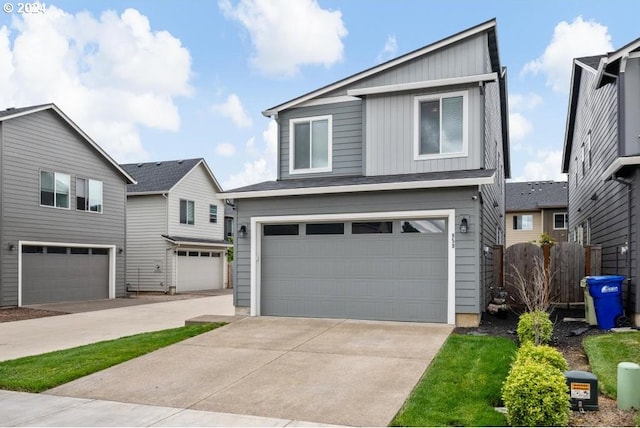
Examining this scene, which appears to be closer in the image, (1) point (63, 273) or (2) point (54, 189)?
(2) point (54, 189)

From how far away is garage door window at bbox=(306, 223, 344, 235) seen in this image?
1152cm

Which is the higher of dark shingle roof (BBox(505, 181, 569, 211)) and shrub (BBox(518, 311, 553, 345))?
dark shingle roof (BBox(505, 181, 569, 211))

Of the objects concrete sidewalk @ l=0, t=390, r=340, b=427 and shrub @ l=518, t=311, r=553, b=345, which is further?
shrub @ l=518, t=311, r=553, b=345

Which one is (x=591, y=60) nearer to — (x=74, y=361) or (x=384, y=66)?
(x=384, y=66)

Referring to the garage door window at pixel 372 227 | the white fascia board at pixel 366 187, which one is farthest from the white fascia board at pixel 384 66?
the garage door window at pixel 372 227

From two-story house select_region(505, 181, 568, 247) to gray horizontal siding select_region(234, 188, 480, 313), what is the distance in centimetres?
2448

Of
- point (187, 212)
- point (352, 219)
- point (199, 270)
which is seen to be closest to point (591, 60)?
point (352, 219)

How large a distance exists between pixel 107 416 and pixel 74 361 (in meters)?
3.09

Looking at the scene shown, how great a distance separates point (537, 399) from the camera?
4.76 meters

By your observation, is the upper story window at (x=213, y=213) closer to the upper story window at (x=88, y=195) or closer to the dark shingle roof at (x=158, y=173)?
the dark shingle roof at (x=158, y=173)

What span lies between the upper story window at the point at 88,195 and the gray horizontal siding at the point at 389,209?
11186mm

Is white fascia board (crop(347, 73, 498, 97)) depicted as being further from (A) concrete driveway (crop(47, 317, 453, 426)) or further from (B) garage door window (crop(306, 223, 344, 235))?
(A) concrete driveway (crop(47, 317, 453, 426))

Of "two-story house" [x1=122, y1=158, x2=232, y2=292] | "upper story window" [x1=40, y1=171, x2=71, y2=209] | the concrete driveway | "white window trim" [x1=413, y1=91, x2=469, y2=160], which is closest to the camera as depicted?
the concrete driveway

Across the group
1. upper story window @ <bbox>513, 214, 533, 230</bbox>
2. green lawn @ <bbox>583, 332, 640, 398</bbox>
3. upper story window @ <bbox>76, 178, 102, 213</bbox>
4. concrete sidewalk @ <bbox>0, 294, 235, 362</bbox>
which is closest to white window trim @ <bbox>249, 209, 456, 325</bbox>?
green lawn @ <bbox>583, 332, 640, 398</bbox>
